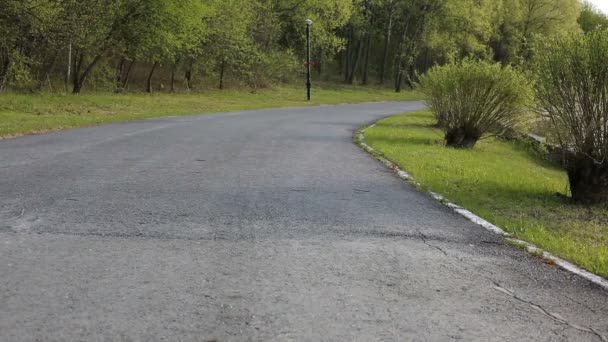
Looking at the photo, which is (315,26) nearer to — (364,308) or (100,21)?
(100,21)

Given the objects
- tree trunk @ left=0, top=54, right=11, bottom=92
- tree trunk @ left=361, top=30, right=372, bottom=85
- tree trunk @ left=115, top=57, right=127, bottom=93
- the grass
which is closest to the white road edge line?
the grass

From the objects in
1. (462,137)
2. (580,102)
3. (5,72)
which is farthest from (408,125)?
(5,72)

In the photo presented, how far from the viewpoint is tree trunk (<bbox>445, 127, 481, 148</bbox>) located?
1562 cm

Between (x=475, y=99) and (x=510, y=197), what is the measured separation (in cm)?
699

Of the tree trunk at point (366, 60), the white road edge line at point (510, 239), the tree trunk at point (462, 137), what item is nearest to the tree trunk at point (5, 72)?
the tree trunk at point (462, 137)

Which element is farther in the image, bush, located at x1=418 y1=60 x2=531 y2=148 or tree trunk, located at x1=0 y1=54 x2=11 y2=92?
tree trunk, located at x1=0 y1=54 x2=11 y2=92

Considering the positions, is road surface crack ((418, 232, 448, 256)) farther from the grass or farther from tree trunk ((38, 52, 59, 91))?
tree trunk ((38, 52, 59, 91))

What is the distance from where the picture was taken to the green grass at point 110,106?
58.2 feet

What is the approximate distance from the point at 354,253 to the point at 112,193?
11.7ft

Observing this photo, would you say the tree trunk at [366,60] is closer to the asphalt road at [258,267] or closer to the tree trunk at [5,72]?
the tree trunk at [5,72]

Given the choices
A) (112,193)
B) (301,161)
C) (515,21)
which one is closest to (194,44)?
(301,161)

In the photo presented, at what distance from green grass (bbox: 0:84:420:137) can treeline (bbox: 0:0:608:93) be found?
7.70 feet

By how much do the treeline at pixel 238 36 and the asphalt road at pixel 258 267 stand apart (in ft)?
15.0

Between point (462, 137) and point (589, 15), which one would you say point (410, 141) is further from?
point (589, 15)
